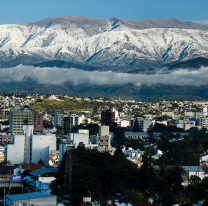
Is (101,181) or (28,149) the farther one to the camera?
(28,149)

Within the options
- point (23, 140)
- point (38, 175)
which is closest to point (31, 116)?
point (23, 140)

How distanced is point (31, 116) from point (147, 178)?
112721 mm

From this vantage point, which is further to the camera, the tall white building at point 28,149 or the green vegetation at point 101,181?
the tall white building at point 28,149

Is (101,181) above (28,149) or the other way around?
the other way around

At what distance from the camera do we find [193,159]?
94.7 metres

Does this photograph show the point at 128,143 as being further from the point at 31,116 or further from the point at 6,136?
the point at 31,116

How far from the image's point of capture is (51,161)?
105 m

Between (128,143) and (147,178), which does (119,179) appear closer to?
(147,178)

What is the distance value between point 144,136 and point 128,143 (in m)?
22.7

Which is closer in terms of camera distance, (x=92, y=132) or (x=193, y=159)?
(x=193, y=159)

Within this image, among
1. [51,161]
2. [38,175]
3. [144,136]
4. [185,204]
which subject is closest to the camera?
[185,204]

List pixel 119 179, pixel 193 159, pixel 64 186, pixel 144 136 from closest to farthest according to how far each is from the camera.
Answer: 1. pixel 64 186
2. pixel 119 179
3. pixel 193 159
4. pixel 144 136

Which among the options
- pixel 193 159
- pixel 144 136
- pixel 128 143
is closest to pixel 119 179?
pixel 193 159

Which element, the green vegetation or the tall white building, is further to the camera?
the tall white building
